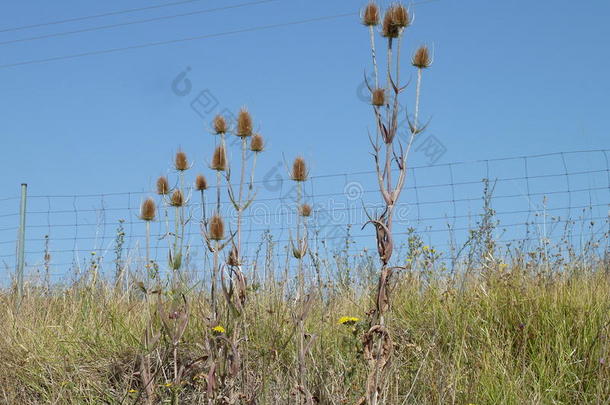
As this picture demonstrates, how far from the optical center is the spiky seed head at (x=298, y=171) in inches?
97.6

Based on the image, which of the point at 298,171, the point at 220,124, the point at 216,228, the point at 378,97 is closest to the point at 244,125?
the point at 220,124

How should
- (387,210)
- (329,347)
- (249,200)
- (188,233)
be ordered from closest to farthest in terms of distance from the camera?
1. (387,210)
2. (249,200)
3. (188,233)
4. (329,347)

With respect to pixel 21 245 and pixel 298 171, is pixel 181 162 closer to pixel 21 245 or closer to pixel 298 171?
pixel 298 171

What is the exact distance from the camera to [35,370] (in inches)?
137

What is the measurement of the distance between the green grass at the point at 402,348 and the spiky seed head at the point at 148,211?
0.46 metres

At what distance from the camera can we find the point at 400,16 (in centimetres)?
208

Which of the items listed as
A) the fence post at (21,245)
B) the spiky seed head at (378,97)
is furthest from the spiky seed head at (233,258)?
the fence post at (21,245)

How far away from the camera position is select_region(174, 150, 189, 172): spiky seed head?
9.10ft

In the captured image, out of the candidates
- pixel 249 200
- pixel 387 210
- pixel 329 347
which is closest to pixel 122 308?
pixel 329 347

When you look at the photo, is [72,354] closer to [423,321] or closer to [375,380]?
[423,321]

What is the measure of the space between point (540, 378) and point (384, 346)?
53.2 inches

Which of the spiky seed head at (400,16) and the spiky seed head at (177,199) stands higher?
the spiky seed head at (400,16)

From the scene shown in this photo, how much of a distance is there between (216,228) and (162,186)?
1.61 ft

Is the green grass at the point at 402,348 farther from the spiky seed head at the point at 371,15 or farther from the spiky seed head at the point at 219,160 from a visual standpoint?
the spiky seed head at the point at 371,15
